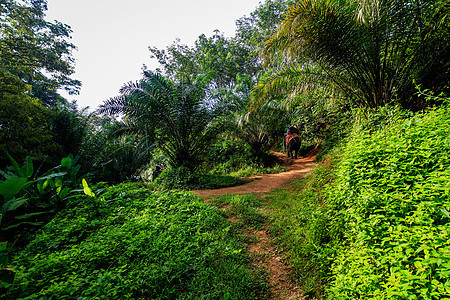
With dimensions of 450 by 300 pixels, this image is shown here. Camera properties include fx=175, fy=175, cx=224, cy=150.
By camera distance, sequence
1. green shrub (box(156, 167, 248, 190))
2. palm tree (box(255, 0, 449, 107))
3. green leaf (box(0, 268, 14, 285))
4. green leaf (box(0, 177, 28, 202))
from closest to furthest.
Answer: green leaf (box(0, 268, 14, 285))
green leaf (box(0, 177, 28, 202))
palm tree (box(255, 0, 449, 107))
green shrub (box(156, 167, 248, 190))

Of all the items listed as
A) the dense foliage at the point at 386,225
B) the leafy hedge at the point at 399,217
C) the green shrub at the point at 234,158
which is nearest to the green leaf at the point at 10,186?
the dense foliage at the point at 386,225

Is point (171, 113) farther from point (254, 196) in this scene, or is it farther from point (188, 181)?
point (254, 196)

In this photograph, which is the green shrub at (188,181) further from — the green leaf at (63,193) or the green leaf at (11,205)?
the green leaf at (11,205)

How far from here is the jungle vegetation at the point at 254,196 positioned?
4.88 ft

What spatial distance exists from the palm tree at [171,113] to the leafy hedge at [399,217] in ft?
18.8

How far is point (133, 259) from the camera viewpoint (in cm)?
205

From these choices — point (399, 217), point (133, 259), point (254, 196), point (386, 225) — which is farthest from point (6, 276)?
point (254, 196)

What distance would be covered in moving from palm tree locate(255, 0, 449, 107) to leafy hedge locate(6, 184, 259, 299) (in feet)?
15.7

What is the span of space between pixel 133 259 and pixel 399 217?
106 inches

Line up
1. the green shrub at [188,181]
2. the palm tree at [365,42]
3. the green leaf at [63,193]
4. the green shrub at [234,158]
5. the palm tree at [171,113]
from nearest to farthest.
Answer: the green leaf at [63,193] < the palm tree at [365,42] < the green shrub at [188,181] < the palm tree at [171,113] < the green shrub at [234,158]

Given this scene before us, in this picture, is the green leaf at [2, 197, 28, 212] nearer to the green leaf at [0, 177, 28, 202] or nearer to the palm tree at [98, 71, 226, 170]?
the green leaf at [0, 177, 28, 202]

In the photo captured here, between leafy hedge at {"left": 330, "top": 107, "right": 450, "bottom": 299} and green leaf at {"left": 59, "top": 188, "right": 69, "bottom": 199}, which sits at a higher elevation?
green leaf at {"left": 59, "top": 188, "right": 69, "bottom": 199}

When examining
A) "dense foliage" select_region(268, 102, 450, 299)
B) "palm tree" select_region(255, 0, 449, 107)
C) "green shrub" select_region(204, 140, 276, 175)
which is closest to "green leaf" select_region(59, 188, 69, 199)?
"dense foliage" select_region(268, 102, 450, 299)

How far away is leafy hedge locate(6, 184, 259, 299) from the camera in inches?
63.1
